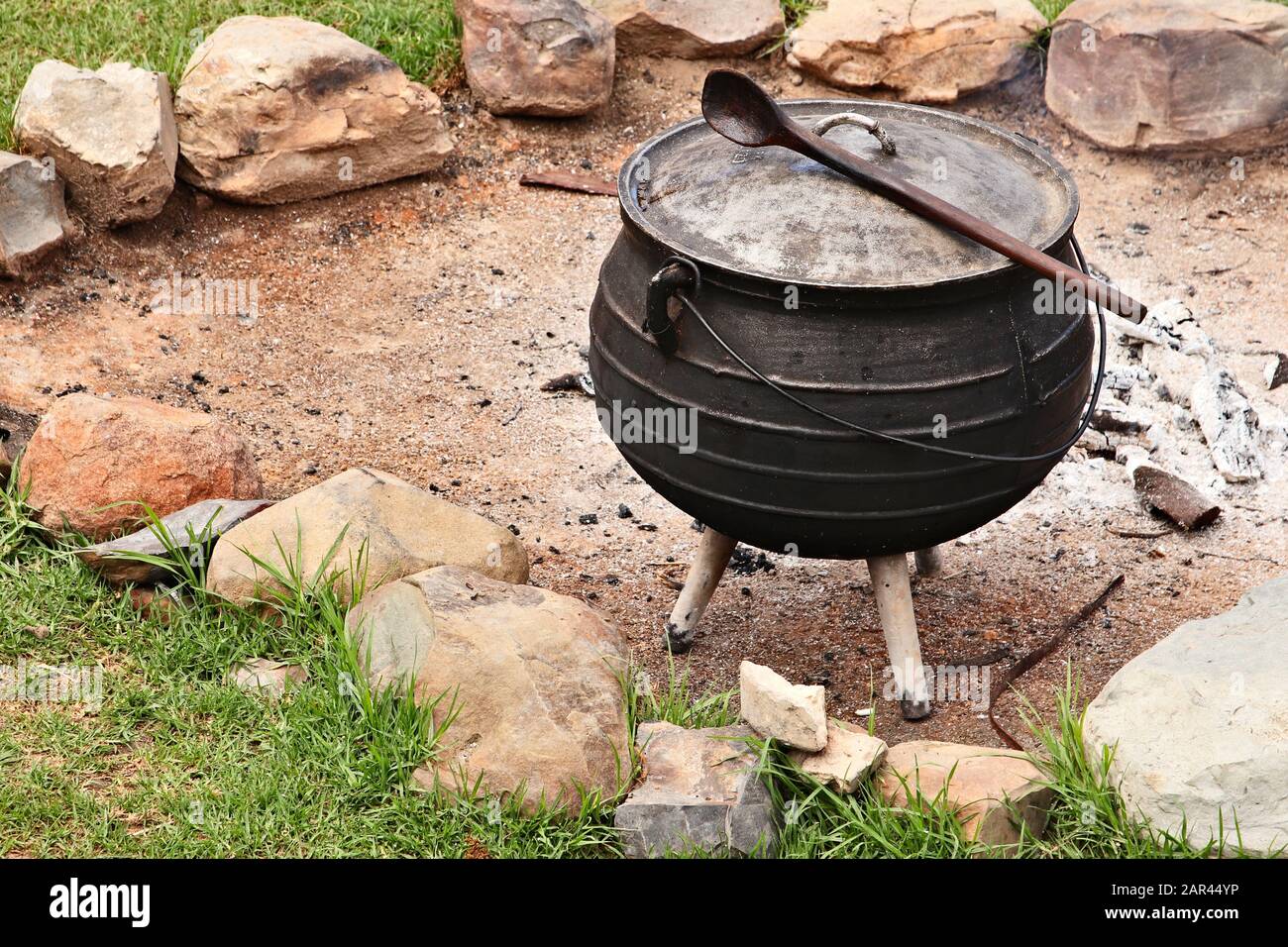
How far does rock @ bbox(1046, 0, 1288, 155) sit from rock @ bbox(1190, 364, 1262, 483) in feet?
5.67

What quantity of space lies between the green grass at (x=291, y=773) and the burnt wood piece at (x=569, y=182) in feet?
9.71

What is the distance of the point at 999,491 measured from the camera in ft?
11.0

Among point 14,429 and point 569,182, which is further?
point 569,182

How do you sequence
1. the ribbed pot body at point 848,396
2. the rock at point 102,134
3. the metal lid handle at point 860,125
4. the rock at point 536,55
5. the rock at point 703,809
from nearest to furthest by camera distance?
the rock at point 703,809 < the ribbed pot body at point 848,396 < the metal lid handle at point 860,125 < the rock at point 102,134 < the rock at point 536,55

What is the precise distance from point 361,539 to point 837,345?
1.38m

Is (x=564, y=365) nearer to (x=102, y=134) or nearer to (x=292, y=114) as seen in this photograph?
(x=292, y=114)

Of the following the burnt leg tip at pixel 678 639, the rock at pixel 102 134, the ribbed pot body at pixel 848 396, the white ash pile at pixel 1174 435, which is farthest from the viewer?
the rock at pixel 102 134

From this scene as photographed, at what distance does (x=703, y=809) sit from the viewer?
2.96 metres

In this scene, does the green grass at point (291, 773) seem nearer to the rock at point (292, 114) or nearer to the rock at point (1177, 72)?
the rock at point (292, 114)

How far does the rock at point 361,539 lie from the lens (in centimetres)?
360

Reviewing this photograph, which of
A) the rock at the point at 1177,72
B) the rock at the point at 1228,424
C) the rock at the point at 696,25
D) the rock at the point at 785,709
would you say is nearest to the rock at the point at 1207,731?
the rock at the point at 785,709

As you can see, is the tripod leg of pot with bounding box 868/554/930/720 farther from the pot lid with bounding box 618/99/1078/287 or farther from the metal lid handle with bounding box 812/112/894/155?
the metal lid handle with bounding box 812/112/894/155

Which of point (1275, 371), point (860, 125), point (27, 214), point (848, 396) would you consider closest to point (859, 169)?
point (860, 125)

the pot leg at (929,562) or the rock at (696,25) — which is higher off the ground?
the rock at (696,25)
